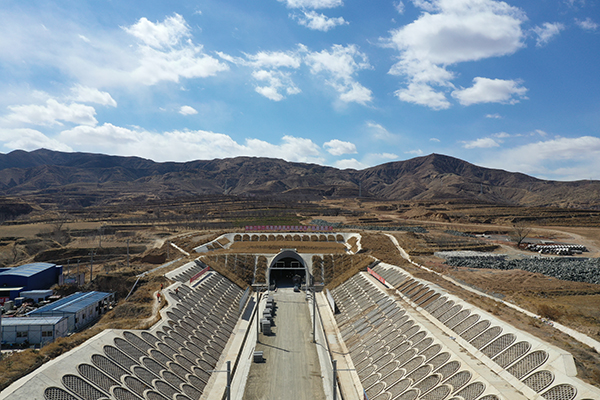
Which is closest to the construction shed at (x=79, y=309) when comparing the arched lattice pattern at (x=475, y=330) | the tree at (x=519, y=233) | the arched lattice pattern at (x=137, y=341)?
the arched lattice pattern at (x=137, y=341)

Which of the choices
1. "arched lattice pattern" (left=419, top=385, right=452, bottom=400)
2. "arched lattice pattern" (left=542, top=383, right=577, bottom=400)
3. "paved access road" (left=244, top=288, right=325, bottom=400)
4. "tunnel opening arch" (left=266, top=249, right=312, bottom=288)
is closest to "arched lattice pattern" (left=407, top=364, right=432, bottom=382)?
"arched lattice pattern" (left=419, top=385, right=452, bottom=400)

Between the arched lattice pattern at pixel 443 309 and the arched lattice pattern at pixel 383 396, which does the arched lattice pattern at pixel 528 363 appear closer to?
the arched lattice pattern at pixel 383 396

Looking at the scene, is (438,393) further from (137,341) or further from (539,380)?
(137,341)

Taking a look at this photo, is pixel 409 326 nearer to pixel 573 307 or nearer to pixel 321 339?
pixel 321 339

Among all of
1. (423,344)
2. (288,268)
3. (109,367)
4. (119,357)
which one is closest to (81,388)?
(109,367)

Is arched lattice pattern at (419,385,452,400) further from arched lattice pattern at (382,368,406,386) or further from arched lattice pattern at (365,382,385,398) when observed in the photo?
arched lattice pattern at (365,382,385,398)

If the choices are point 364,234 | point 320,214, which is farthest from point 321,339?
point 320,214
